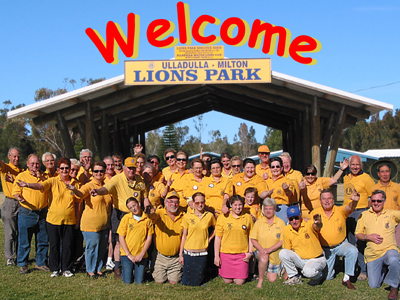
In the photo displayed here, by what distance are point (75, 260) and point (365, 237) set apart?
13.8 ft

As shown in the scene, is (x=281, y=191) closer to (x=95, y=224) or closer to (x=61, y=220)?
(x=95, y=224)

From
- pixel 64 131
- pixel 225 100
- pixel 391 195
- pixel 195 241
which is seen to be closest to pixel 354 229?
pixel 391 195

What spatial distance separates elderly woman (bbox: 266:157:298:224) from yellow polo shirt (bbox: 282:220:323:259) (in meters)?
0.58

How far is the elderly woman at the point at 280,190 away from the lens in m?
6.57

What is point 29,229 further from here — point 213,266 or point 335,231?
point 335,231

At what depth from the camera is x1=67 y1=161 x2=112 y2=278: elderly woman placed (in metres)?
6.26

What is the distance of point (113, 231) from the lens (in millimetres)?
6879

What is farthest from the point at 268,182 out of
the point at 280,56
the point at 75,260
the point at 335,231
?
the point at 280,56

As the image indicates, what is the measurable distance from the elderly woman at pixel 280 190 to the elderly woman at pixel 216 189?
691 millimetres

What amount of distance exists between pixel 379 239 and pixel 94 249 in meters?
3.82

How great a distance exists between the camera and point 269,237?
20.1 ft

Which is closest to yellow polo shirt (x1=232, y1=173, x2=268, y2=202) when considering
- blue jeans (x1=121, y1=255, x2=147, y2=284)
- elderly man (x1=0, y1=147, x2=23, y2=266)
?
blue jeans (x1=121, y1=255, x2=147, y2=284)

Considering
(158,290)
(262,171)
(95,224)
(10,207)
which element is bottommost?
(158,290)

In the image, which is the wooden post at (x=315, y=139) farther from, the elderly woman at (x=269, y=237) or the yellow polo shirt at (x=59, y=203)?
the yellow polo shirt at (x=59, y=203)
